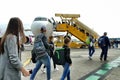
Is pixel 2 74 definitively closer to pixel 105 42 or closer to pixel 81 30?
pixel 105 42

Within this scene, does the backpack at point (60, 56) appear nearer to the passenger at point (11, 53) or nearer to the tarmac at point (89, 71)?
the tarmac at point (89, 71)

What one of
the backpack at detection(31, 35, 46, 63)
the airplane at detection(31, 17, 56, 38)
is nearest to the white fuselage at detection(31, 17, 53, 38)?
the airplane at detection(31, 17, 56, 38)

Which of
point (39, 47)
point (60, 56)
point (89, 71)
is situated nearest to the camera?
point (60, 56)

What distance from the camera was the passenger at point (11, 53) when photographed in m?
5.35

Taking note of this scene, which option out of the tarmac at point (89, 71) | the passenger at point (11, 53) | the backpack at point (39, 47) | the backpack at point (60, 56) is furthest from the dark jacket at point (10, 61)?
the tarmac at point (89, 71)

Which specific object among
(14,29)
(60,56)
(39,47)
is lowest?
(60,56)

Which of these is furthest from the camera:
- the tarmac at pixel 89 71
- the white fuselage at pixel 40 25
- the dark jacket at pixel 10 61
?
the white fuselage at pixel 40 25

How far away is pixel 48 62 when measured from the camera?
417 inches

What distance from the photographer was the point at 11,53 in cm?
534

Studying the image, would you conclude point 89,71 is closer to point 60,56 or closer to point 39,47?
point 39,47

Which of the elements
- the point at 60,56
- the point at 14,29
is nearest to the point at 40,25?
the point at 60,56

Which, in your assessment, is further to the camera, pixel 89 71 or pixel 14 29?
pixel 89 71

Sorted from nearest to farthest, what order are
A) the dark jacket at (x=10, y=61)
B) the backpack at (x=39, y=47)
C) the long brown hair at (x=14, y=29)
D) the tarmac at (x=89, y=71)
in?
1. the dark jacket at (x=10, y=61)
2. the long brown hair at (x=14, y=29)
3. the backpack at (x=39, y=47)
4. the tarmac at (x=89, y=71)

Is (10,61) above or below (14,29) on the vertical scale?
below
